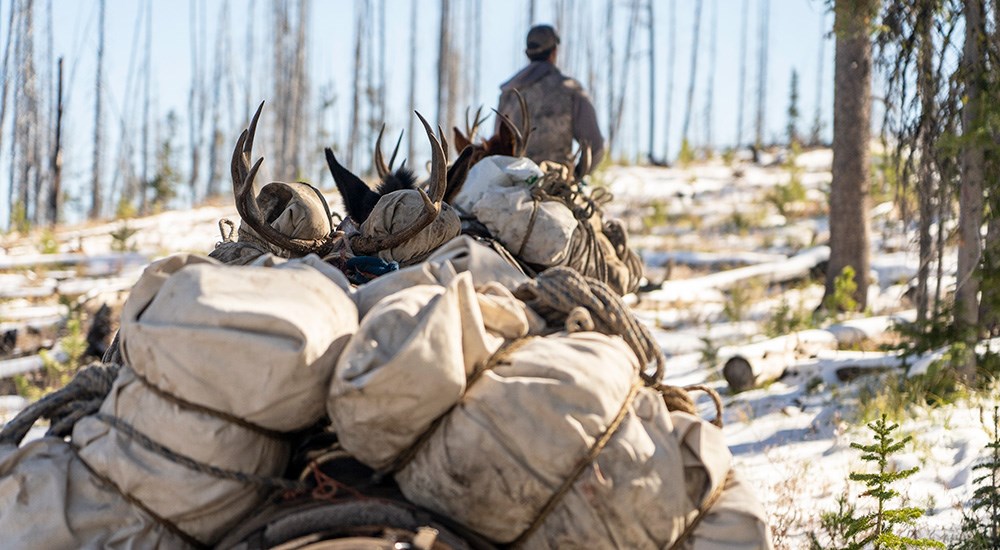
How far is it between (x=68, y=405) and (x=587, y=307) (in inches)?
48.6

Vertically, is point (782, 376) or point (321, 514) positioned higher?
point (321, 514)

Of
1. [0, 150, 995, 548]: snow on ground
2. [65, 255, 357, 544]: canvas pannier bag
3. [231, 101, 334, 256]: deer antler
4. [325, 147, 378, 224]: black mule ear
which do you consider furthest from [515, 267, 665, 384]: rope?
[325, 147, 378, 224]: black mule ear

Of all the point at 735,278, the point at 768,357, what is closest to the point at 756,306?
the point at 735,278

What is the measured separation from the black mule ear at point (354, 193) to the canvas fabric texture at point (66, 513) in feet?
7.91

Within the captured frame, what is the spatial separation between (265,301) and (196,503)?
0.43 m

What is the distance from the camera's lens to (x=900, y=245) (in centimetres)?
1425

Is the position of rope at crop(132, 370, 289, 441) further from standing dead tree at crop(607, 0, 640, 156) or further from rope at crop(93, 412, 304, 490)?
standing dead tree at crop(607, 0, 640, 156)

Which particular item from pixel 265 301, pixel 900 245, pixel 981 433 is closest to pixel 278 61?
pixel 900 245

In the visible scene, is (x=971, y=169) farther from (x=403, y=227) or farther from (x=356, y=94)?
(x=356, y=94)

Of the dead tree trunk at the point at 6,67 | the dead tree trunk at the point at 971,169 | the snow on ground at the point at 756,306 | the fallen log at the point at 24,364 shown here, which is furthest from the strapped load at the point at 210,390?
the dead tree trunk at the point at 6,67

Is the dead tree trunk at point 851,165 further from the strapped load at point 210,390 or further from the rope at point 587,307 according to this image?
the strapped load at point 210,390

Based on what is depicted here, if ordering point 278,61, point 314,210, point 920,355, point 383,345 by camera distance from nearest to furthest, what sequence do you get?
point 383,345 < point 314,210 < point 920,355 < point 278,61

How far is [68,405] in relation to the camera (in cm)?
247

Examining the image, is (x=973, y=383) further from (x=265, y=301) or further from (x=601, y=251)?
(x=265, y=301)
